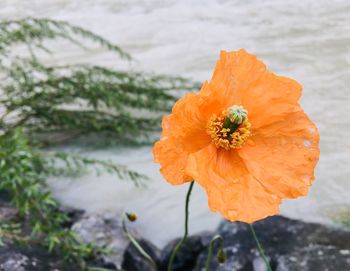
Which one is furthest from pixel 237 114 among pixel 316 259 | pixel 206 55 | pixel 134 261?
pixel 206 55

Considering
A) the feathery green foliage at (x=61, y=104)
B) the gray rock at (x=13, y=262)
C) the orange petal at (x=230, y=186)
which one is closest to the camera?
the orange petal at (x=230, y=186)

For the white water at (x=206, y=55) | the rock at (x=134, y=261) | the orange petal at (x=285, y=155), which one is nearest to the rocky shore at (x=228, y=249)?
the rock at (x=134, y=261)

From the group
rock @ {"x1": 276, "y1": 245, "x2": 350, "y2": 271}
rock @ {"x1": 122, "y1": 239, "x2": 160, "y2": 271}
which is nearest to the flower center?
rock @ {"x1": 276, "y1": 245, "x2": 350, "y2": 271}

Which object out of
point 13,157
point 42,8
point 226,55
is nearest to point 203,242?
point 13,157

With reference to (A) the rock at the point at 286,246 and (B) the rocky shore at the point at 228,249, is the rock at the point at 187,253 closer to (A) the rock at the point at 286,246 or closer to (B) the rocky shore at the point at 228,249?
(B) the rocky shore at the point at 228,249

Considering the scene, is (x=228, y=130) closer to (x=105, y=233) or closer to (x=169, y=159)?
(x=169, y=159)

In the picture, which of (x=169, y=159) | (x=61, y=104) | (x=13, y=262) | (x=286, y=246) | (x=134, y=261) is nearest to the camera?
(x=169, y=159)

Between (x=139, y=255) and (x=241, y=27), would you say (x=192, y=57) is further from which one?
(x=139, y=255)
